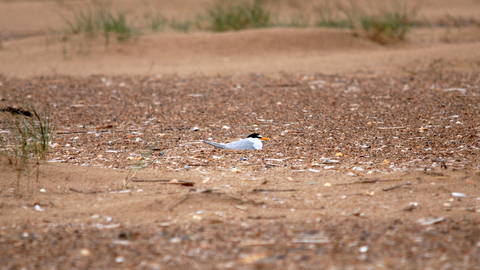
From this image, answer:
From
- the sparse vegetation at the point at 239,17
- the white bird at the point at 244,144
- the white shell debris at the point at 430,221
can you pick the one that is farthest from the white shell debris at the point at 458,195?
the sparse vegetation at the point at 239,17

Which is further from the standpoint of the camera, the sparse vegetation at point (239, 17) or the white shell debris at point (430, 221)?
the sparse vegetation at point (239, 17)

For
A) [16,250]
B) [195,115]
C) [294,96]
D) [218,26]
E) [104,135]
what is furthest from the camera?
[218,26]

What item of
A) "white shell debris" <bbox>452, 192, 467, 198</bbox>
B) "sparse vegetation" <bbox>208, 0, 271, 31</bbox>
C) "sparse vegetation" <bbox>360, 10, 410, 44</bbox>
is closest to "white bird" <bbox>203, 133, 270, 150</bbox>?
"white shell debris" <bbox>452, 192, 467, 198</bbox>

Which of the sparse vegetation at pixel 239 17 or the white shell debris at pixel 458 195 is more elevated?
the sparse vegetation at pixel 239 17

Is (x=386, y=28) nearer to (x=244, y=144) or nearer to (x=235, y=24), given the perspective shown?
(x=235, y=24)

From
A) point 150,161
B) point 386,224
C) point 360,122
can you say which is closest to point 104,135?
point 150,161

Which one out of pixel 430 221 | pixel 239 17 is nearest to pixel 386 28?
pixel 239 17

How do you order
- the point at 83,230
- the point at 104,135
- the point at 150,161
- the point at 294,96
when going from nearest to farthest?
the point at 83,230, the point at 150,161, the point at 104,135, the point at 294,96

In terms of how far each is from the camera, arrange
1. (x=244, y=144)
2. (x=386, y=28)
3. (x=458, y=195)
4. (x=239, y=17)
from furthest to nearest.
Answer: (x=239, y=17), (x=386, y=28), (x=244, y=144), (x=458, y=195)

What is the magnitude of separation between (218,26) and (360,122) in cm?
518

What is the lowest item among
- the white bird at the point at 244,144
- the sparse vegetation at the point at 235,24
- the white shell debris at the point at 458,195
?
the white bird at the point at 244,144

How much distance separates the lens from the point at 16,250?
2119mm

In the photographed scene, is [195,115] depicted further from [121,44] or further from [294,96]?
[121,44]

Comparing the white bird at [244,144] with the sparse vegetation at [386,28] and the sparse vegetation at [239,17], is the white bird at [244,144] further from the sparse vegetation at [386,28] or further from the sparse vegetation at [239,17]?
the sparse vegetation at [239,17]
